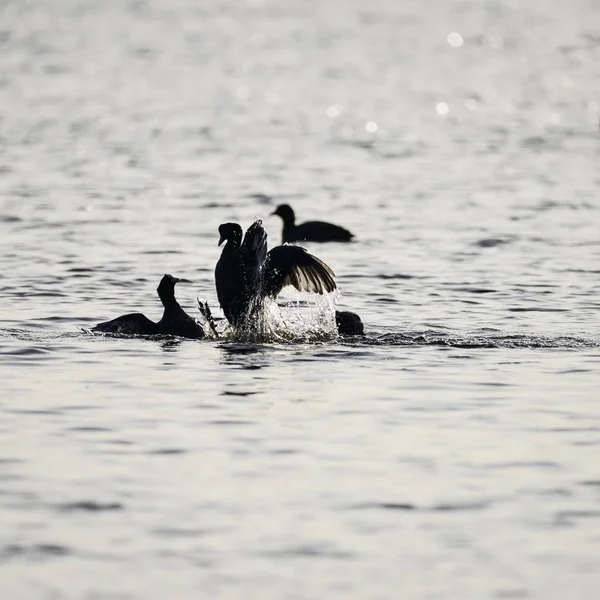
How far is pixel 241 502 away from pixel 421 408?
253cm

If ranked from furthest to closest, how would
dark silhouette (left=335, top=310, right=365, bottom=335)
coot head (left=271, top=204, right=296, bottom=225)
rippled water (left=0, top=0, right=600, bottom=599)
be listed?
1. coot head (left=271, top=204, right=296, bottom=225)
2. dark silhouette (left=335, top=310, right=365, bottom=335)
3. rippled water (left=0, top=0, right=600, bottom=599)

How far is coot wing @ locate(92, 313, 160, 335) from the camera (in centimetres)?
1338

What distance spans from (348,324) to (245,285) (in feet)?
3.48

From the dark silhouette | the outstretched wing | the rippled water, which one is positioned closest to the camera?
the rippled water

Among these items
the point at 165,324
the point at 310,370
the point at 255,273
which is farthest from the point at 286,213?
the point at 310,370

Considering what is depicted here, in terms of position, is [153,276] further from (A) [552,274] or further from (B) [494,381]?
(B) [494,381]

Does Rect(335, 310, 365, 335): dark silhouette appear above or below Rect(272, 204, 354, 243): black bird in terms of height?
below

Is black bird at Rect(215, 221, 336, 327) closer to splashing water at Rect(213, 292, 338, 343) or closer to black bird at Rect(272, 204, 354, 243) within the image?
splashing water at Rect(213, 292, 338, 343)

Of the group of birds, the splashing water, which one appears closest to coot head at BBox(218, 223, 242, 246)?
the group of birds

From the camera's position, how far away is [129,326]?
1341 centimetres

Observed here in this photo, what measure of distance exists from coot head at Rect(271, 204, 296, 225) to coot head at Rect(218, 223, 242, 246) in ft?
23.3

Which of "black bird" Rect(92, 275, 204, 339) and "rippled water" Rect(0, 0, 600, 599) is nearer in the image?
"rippled water" Rect(0, 0, 600, 599)

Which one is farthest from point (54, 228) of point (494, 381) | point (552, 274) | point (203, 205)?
point (494, 381)

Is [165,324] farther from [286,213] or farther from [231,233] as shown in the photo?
[286,213]
